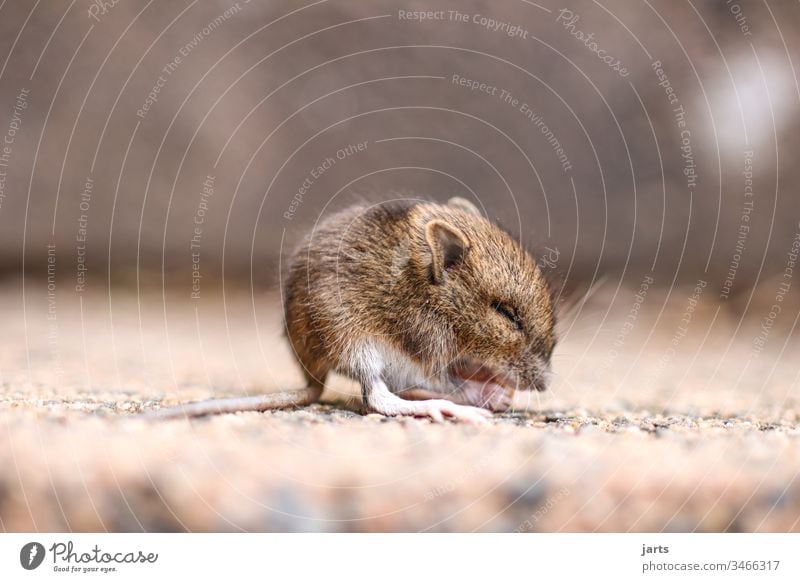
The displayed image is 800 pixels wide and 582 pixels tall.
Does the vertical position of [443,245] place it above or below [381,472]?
above

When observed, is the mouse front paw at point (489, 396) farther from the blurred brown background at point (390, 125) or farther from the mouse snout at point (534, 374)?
the blurred brown background at point (390, 125)

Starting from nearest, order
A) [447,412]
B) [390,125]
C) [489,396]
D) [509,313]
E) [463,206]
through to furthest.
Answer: [447,412] < [509,313] < [489,396] < [463,206] < [390,125]

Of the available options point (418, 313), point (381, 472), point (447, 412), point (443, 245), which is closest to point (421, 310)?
point (418, 313)

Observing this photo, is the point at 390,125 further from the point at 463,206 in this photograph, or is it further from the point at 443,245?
the point at 443,245

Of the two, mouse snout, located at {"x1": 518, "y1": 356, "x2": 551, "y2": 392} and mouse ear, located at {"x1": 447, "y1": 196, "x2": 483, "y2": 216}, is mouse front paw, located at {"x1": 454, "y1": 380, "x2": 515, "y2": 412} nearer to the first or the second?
mouse snout, located at {"x1": 518, "y1": 356, "x2": 551, "y2": 392}

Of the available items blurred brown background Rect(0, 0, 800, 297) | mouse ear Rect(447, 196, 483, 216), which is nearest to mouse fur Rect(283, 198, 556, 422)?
mouse ear Rect(447, 196, 483, 216)

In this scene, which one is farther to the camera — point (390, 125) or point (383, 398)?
point (390, 125)

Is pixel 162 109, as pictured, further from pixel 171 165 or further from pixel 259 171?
pixel 259 171

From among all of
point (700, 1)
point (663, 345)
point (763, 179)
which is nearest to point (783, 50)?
point (700, 1)
